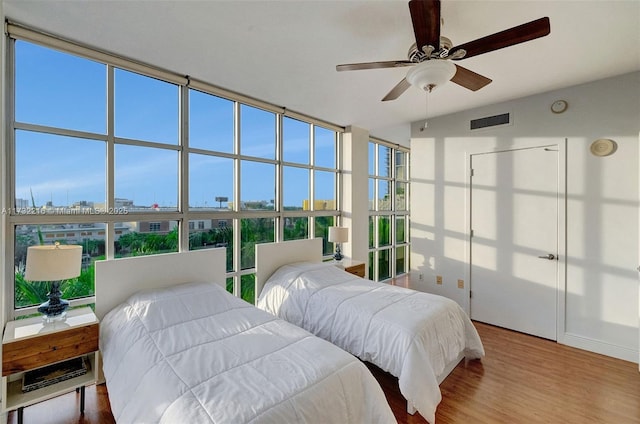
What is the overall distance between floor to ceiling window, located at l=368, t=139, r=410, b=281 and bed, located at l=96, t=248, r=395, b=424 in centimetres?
340

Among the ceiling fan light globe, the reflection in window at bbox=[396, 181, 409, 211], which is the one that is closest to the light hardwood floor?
the ceiling fan light globe

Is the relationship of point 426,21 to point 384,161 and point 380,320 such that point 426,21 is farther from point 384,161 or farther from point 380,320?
point 384,161

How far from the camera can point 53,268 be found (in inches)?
75.7

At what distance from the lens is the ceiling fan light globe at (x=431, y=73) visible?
1845 mm

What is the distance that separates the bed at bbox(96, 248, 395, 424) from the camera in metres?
1.32

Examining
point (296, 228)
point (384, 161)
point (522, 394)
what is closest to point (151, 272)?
point (296, 228)

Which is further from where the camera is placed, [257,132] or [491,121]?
[491,121]

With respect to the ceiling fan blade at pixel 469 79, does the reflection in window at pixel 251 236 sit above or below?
below

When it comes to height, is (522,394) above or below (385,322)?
below

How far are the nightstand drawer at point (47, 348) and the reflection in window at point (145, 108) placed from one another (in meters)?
1.65

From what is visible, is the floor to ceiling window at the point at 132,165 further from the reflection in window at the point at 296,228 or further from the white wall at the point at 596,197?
the white wall at the point at 596,197

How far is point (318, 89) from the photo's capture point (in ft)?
10.4

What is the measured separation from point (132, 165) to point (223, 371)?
211 cm

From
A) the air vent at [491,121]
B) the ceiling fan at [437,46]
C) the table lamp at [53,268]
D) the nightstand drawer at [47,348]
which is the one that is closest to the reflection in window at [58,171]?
the table lamp at [53,268]
